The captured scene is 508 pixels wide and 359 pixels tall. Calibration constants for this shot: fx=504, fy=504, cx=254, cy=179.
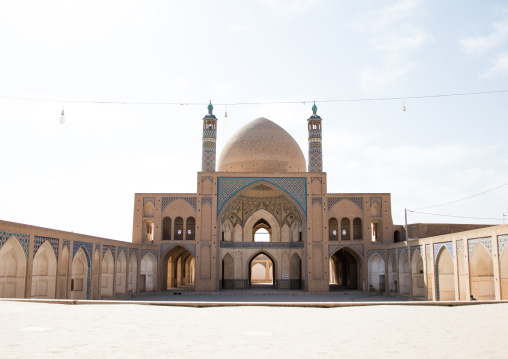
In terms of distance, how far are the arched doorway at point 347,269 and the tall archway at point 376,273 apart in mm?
1092

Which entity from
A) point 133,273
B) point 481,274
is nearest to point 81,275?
point 133,273

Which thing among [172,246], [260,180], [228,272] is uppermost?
[260,180]

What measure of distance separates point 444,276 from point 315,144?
9.32 m

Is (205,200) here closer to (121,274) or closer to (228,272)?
(228,272)

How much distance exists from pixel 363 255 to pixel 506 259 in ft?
31.5

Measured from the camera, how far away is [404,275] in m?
18.0

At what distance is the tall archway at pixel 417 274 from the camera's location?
16.8 meters

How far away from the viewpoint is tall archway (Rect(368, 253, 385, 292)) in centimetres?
2053

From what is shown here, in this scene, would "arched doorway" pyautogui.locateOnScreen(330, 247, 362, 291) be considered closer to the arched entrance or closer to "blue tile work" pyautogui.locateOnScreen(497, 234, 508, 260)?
the arched entrance

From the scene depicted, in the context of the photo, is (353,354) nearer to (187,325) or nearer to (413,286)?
(187,325)

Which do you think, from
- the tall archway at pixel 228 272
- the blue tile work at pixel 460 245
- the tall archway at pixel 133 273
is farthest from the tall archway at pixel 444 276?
the tall archway at pixel 133 273

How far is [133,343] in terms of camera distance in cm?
489

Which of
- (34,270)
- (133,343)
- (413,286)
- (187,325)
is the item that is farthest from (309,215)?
(133,343)

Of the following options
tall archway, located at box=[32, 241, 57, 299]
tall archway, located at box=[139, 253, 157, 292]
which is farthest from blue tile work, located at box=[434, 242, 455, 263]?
tall archway, located at box=[139, 253, 157, 292]
